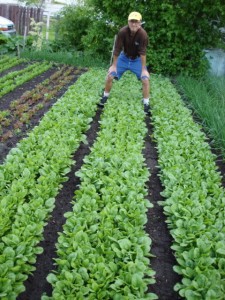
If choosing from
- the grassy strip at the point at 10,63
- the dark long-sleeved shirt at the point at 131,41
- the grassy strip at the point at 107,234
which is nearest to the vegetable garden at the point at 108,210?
the grassy strip at the point at 107,234

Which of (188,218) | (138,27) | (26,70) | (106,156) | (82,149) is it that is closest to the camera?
(188,218)

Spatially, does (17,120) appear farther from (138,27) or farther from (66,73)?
(66,73)

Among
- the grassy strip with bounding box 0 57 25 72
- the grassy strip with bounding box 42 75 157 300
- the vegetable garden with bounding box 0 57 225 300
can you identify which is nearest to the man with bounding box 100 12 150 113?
the vegetable garden with bounding box 0 57 225 300

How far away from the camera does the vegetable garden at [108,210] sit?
2629mm

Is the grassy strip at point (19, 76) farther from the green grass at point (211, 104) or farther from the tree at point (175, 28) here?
the green grass at point (211, 104)

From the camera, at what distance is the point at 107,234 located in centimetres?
304

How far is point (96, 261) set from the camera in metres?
2.75

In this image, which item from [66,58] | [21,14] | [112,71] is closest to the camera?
[112,71]

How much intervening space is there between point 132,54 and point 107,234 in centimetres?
471

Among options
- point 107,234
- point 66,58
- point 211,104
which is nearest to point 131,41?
point 211,104

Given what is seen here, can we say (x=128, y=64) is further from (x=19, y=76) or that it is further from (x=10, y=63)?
(x=10, y=63)

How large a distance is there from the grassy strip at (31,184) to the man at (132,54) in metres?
1.07

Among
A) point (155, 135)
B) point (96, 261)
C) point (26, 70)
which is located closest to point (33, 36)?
point (26, 70)

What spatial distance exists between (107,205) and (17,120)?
3.07 meters
